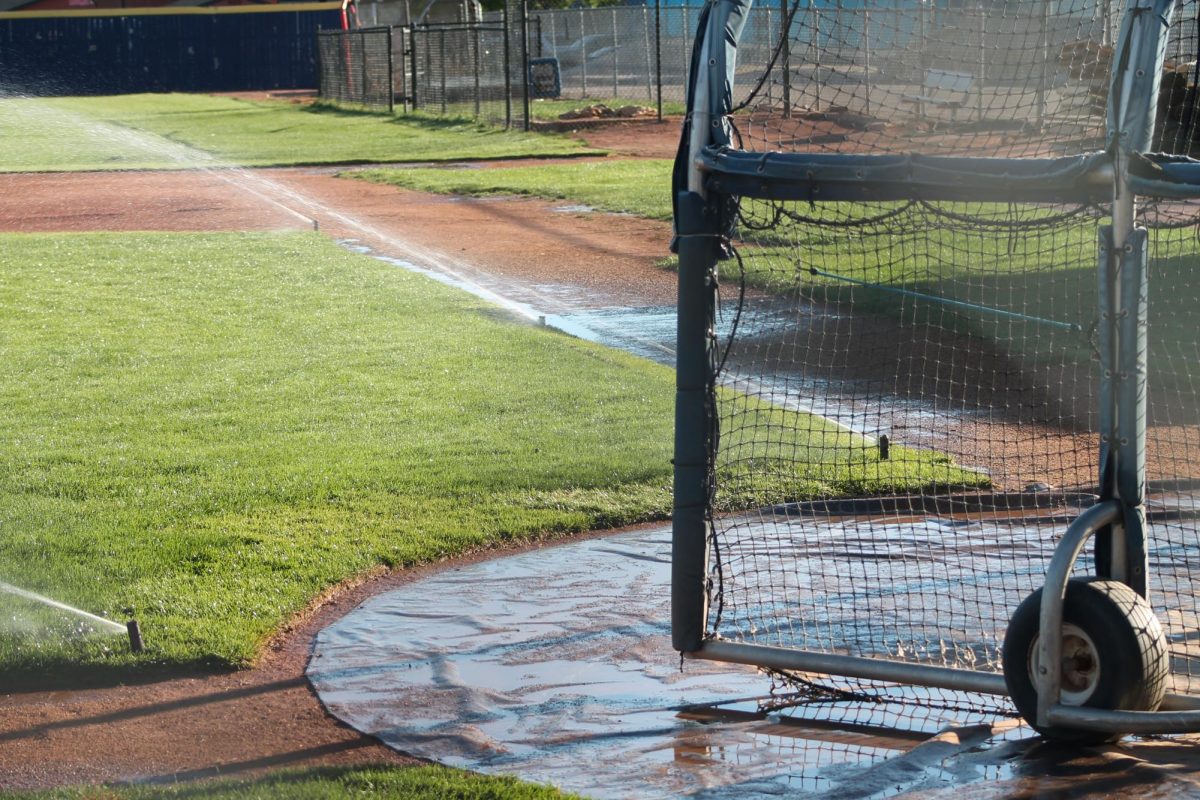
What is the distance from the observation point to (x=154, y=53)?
5803 cm

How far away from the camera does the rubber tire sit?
4480mm

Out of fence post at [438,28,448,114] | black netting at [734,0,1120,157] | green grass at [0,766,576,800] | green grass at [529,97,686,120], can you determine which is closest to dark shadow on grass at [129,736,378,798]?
green grass at [0,766,576,800]

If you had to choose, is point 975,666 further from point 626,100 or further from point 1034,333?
point 626,100

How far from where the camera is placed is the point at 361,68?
4394cm

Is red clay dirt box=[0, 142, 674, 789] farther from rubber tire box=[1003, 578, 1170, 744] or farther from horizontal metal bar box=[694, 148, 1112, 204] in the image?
horizontal metal bar box=[694, 148, 1112, 204]

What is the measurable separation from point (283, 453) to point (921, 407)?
4267 mm

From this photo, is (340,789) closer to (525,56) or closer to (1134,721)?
(1134,721)

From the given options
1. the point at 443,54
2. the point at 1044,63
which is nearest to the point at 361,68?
the point at 443,54

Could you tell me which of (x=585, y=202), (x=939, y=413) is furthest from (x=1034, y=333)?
(x=585, y=202)

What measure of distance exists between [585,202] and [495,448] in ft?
44.5

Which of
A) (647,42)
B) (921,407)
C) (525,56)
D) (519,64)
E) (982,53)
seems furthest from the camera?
(519,64)

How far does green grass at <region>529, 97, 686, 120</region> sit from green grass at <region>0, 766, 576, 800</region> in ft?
107

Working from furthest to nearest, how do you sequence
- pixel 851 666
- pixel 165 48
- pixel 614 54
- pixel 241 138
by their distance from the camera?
pixel 165 48
pixel 614 54
pixel 241 138
pixel 851 666

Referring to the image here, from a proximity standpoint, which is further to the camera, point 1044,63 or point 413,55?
point 413,55
